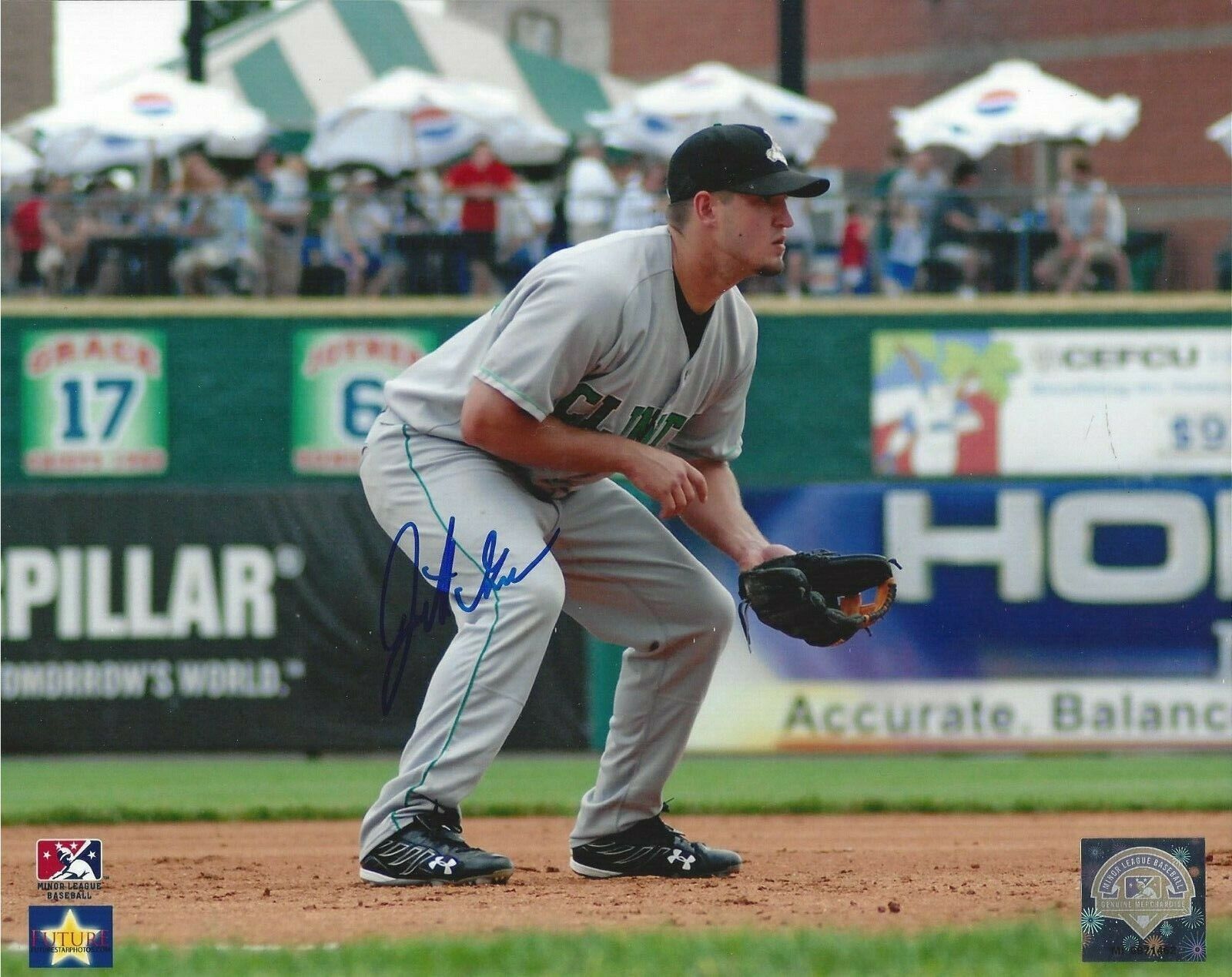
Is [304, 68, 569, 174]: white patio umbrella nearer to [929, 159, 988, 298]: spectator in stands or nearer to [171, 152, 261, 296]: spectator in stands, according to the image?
[171, 152, 261, 296]: spectator in stands

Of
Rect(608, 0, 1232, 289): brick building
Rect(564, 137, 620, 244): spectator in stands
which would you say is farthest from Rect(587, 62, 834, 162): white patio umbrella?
Rect(608, 0, 1232, 289): brick building

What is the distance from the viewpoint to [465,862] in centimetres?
454

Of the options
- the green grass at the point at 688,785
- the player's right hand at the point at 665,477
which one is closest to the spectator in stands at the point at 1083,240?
the green grass at the point at 688,785

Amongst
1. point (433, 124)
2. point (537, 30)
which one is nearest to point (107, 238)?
point (433, 124)

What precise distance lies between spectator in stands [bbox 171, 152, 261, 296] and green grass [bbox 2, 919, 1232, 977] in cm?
881

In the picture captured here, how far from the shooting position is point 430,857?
14.8ft

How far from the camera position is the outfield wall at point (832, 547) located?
1108 centimetres

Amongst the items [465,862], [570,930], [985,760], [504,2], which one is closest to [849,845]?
[465,862]

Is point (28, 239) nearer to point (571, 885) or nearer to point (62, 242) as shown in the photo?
point (62, 242)

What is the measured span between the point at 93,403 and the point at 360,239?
2012 mm

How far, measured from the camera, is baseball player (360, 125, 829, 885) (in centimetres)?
452

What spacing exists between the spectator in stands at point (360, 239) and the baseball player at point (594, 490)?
23.7 ft

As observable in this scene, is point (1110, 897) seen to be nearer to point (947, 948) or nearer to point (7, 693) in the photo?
point (947, 948)

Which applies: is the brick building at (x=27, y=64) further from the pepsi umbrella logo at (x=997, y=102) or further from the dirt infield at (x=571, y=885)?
the pepsi umbrella logo at (x=997, y=102)
